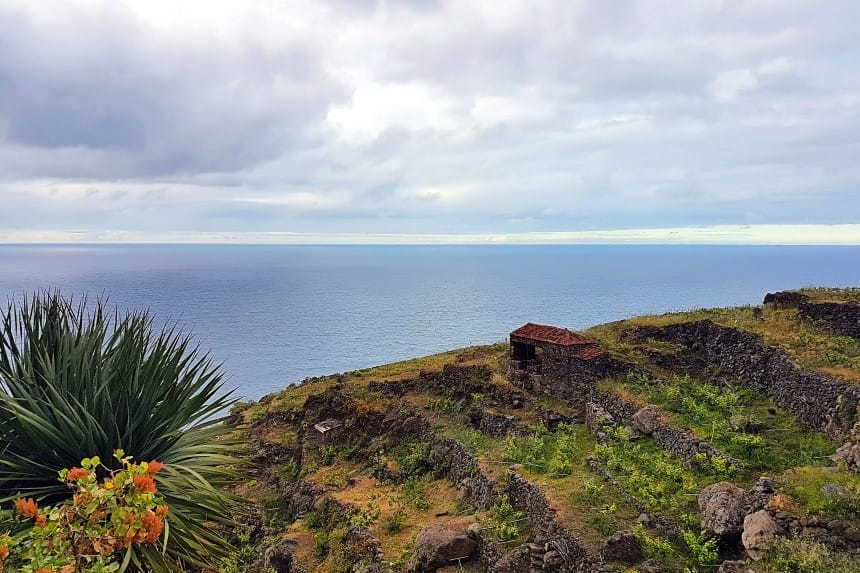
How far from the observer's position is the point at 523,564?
11.7 metres

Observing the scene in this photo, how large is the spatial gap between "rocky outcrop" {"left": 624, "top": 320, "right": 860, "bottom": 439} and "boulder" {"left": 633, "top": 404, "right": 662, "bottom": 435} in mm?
3658

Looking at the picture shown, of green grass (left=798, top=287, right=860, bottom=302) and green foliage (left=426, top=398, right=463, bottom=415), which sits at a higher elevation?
green grass (left=798, top=287, right=860, bottom=302)

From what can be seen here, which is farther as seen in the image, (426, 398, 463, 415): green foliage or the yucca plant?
(426, 398, 463, 415): green foliage

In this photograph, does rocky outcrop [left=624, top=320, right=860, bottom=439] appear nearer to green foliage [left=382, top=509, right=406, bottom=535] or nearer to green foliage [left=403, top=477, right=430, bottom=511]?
green foliage [left=403, top=477, right=430, bottom=511]

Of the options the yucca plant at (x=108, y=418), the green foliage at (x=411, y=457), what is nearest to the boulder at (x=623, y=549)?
the yucca plant at (x=108, y=418)

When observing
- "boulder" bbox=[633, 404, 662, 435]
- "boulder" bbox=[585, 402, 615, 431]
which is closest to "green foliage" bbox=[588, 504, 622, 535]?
"boulder" bbox=[633, 404, 662, 435]

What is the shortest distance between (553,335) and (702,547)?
11311 millimetres

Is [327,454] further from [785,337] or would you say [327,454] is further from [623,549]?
[785,337]

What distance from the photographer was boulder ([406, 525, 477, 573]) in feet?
41.5

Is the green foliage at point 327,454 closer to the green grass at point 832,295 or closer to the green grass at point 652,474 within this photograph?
the green grass at point 652,474

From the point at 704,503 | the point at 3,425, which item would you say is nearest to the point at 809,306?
the point at 704,503

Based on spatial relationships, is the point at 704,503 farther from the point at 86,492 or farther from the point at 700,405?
the point at 86,492

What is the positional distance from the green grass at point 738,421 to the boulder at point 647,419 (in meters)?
0.38

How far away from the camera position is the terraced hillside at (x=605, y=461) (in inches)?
420
